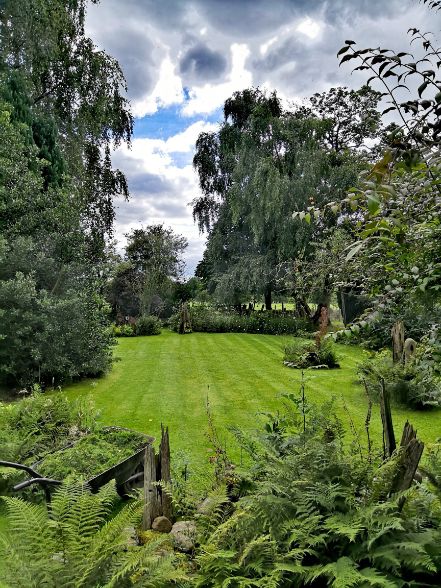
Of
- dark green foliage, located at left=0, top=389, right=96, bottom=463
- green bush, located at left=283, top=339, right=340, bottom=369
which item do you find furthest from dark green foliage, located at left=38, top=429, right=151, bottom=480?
green bush, located at left=283, top=339, right=340, bottom=369

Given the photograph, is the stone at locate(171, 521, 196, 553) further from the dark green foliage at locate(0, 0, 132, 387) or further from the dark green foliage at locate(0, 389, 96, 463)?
the dark green foliage at locate(0, 0, 132, 387)

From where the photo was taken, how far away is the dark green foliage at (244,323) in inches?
655

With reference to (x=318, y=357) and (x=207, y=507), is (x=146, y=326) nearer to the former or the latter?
(x=318, y=357)

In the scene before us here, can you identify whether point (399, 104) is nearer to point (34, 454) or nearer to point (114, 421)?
point (34, 454)

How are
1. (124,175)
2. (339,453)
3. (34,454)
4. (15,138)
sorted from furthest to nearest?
1. (124,175)
2. (15,138)
3. (34,454)
4. (339,453)

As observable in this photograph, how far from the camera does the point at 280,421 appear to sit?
11.3 ft

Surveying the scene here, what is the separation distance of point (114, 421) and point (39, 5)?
832cm

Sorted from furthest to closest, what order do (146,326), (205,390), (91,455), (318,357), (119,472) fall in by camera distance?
(146,326) < (318,357) < (205,390) < (91,455) < (119,472)

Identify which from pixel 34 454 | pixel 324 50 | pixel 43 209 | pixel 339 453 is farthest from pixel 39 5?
pixel 339 453

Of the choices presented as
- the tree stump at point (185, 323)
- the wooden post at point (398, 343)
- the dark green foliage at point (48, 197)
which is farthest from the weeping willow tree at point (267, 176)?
the wooden post at point (398, 343)

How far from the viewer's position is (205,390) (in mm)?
7734

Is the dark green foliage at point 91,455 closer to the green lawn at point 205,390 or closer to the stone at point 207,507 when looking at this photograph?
the green lawn at point 205,390

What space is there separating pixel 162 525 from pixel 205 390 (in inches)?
199

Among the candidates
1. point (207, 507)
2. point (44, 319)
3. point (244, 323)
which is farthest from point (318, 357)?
point (244, 323)
